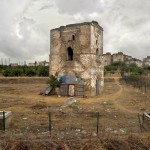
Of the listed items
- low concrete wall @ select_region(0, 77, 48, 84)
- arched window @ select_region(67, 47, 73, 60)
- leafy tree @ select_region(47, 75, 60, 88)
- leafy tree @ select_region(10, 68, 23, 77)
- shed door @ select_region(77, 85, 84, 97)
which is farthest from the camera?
leafy tree @ select_region(10, 68, 23, 77)

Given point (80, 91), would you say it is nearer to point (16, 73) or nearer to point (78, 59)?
point (78, 59)

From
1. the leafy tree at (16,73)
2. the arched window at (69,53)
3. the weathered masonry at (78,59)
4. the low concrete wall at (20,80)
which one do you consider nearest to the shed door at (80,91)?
the weathered masonry at (78,59)

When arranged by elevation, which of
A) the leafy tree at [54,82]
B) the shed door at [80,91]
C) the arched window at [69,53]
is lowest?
the shed door at [80,91]

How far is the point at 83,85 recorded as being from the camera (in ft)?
86.6

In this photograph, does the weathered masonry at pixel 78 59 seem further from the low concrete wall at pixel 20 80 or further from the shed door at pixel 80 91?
the low concrete wall at pixel 20 80

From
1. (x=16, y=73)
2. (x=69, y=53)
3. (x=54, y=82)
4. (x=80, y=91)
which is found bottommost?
(x=80, y=91)

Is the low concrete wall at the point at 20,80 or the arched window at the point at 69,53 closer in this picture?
the arched window at the point at 69,53

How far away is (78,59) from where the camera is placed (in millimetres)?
26547

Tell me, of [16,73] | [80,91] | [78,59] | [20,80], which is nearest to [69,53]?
[78,59]

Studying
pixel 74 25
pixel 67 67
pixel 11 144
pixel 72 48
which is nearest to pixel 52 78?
pixel 67 67

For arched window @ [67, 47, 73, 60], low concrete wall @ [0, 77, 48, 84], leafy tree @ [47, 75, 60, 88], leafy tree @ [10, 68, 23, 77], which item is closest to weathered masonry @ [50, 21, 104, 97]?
arched window @ [67, 47, 73, 60]

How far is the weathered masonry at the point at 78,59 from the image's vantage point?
26266 millimetres

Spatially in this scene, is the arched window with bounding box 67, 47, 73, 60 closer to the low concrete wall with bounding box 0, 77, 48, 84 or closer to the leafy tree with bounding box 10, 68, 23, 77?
the low concrete wall with bounding box 0, 77, 48, 84

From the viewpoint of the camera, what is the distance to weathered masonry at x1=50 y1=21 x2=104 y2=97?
86.2ft
